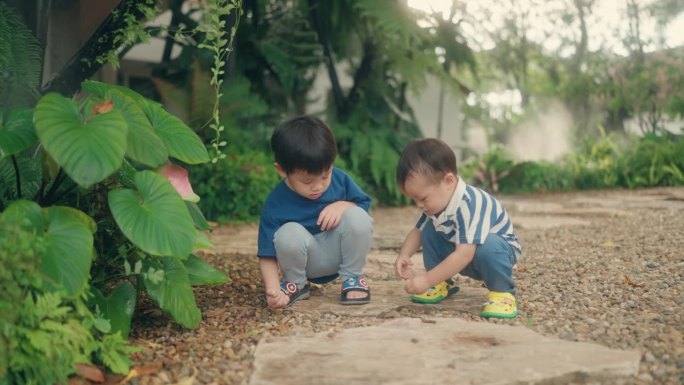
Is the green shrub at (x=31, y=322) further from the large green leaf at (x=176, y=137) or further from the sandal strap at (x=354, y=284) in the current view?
the sandal strap at (x=354, y=284)

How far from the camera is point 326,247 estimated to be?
111 inches

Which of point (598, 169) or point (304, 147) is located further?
point (598, 169)

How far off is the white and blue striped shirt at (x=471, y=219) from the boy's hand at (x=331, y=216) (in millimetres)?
342

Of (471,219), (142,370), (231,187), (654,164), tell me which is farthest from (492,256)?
(654,164)

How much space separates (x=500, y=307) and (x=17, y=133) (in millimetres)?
1667

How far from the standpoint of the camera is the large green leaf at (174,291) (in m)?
2.28

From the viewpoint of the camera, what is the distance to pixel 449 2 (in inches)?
309

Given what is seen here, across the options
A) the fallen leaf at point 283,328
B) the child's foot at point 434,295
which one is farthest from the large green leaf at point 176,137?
the child's foot at point 434,295

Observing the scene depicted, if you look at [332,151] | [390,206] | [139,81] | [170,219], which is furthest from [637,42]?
[170,219]

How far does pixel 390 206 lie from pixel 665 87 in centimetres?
470

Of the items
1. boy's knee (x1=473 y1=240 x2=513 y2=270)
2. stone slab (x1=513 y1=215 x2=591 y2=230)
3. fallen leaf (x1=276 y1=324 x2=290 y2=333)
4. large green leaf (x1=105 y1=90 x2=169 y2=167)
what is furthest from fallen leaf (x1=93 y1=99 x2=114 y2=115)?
stone slab (x1=513 y1=215 x2=591 y2=230)

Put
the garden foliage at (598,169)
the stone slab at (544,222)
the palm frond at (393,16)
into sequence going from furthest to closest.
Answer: the garden foliage at (598,169), the palm frond at (393,16), the stone slab at (544,222)

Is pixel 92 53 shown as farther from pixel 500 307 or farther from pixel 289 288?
pixel 500 307

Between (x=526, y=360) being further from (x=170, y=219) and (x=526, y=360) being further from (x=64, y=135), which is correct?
(x=64, y=135)
